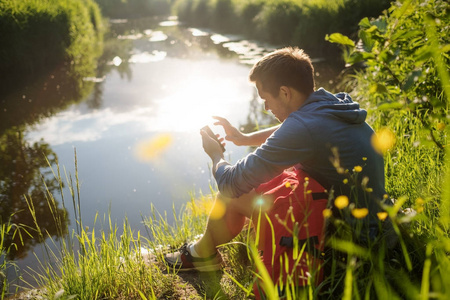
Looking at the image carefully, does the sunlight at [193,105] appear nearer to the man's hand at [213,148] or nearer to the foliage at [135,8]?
the man's hand at [213,148]

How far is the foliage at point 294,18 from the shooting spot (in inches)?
308

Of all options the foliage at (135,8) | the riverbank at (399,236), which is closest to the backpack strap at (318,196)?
the riverbank at (399,236)

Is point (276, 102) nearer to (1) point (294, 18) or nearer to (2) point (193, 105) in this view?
(2) point (193, 105)

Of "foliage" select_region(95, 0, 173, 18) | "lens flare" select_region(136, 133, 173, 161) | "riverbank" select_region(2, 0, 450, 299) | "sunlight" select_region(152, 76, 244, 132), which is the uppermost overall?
"foliage" select_region(95, 0, 173, 18)

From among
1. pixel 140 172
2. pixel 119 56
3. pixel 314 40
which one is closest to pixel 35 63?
pixel 119 56

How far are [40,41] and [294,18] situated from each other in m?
5.73

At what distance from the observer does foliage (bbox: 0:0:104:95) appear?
6574 mm

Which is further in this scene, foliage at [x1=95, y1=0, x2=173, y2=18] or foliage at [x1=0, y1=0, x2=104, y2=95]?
foliage at [x1=95, y1=0, x2=173, y2=18]

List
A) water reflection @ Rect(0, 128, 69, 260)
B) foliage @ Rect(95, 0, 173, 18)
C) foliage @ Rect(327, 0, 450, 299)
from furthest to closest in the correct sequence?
foliage @ Rect(95, 0, 173, 18)
water reflection @ Rect(0, 128, 69, 260)
foliage @ Rect(327, 0, 450, 299)

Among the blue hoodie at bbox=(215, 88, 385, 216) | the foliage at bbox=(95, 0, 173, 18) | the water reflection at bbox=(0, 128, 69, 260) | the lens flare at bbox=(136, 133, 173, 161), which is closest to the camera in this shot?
the blue hoodie at bbox=(215, 88, 385, 216)

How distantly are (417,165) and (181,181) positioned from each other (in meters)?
2.30

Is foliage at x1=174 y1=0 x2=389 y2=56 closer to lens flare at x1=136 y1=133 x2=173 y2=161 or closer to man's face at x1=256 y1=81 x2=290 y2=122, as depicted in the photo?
lens flare at x1=136 y1=133 x2=173 y2=161

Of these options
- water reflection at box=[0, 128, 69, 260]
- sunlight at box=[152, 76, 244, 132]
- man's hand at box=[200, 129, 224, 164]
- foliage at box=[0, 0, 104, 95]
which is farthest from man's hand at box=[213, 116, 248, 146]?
foliage at box=[0, 0, 104, 95]

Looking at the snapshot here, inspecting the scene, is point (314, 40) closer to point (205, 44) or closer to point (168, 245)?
point (205, 44)
